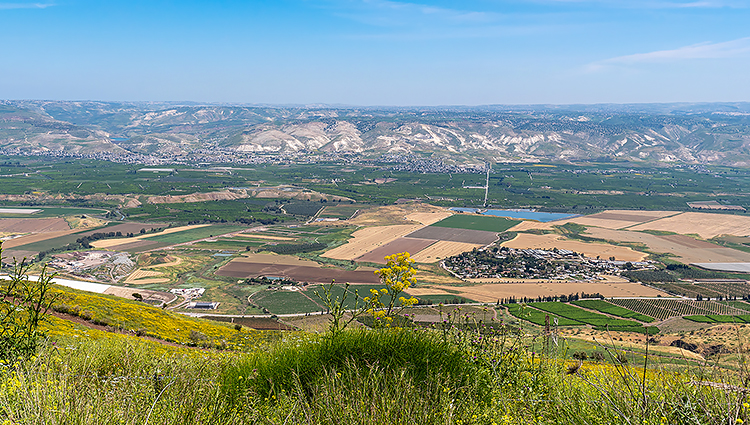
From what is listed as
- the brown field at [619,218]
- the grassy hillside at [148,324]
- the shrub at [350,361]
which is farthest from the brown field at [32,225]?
the brown field at [619,218]

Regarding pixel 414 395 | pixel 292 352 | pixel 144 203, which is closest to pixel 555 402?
pixel 414 395

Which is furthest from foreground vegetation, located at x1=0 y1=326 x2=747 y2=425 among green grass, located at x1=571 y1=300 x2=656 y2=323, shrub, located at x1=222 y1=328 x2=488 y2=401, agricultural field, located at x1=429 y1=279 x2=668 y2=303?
agricultural field, located at x1=429 y1=279 x2=668 y2=303

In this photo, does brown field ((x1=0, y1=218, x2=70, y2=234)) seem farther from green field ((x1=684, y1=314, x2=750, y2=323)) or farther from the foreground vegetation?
green field ((x1=684, y1=314, x2=750, y2=323))

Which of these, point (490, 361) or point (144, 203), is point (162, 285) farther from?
point (144, 203)

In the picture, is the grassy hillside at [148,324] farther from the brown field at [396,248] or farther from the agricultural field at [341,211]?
the agricultural field at [341,211]

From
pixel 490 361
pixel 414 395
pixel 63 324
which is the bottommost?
pixel 63 324

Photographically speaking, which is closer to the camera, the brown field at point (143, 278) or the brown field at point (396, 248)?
the brown field at point (143, 278)
